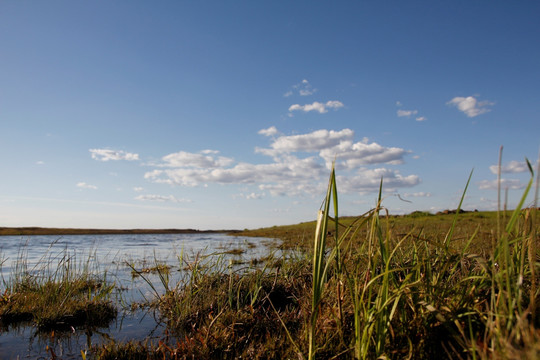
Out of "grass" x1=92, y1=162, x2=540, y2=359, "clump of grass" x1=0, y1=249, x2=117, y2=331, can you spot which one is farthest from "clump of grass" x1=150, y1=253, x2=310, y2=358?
"clump of grass" x1=0, y1=249, x2=117, y2=331

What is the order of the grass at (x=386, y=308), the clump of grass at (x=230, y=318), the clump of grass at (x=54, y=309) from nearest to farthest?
the grass at (x=386, y=308) < the clump of grass at (x=230, y=318) < the clump of grass at (x=54, y=309)

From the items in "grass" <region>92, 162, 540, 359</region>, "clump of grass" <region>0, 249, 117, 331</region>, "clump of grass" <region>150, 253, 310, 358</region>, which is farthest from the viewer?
"clump of grass" <region>0, 249, 117, 331</region>

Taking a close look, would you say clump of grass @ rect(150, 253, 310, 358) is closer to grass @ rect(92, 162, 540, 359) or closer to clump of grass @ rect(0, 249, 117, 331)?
grass @ rect(92, 162, 540, 359)

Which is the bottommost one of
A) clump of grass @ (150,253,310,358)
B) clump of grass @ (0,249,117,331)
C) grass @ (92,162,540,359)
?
clump of grass @ (0,249,117,331)

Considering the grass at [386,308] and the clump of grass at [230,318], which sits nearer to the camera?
the grass at [386,308]

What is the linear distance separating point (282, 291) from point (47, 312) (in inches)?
129

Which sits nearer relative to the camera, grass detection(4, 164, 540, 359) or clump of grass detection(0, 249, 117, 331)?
grass detection(4, 164, 540, 359)

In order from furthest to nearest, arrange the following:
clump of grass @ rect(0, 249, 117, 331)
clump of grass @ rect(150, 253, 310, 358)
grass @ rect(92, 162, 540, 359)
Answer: clump of grass @ rect(0, 249, 117, 331)
clump of grass @ rect(150, 253, 310, 358)
grass @ rect(92, 162, 540, 359)

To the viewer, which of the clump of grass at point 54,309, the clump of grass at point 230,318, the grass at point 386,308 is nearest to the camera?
the grass at point 386,308

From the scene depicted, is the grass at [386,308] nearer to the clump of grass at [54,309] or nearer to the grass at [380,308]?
the grass at [380,308]

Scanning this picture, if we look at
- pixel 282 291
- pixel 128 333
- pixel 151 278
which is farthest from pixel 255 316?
pixel 151 278

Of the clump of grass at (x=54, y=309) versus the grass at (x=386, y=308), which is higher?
the grass at (x=386, y=308)

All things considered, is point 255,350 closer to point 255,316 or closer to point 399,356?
point 255,316

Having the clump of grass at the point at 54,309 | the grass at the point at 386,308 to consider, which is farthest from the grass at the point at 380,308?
the clump of grass at the point at 54,309
